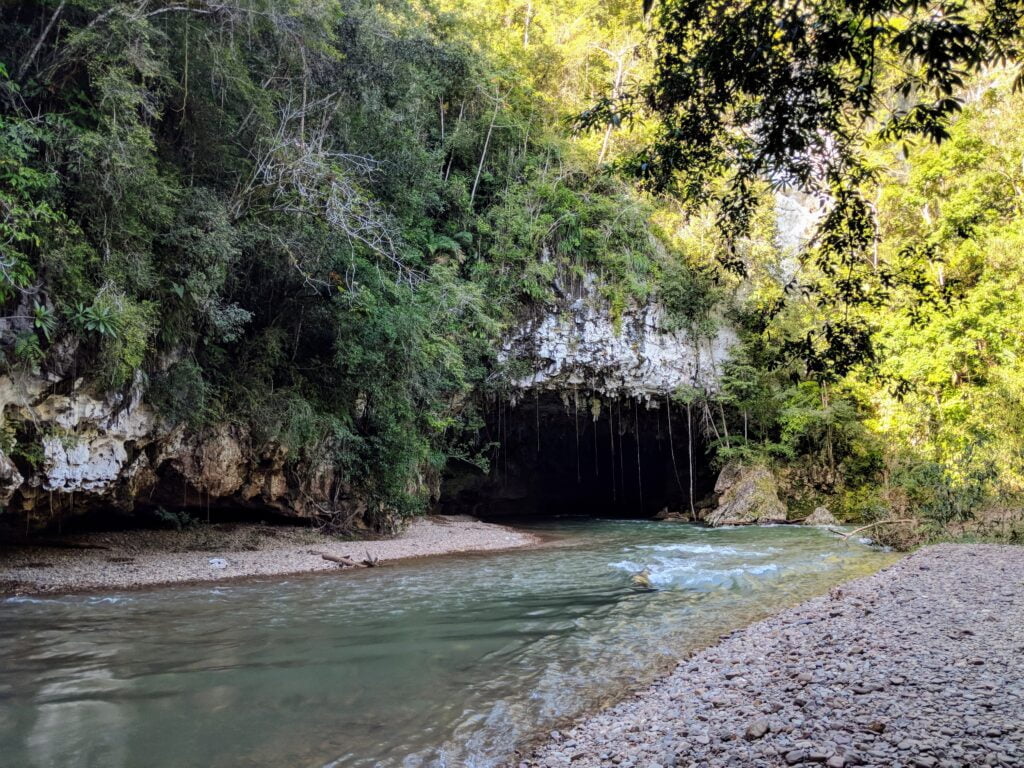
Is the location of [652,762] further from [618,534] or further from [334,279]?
[618,534]

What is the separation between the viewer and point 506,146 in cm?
2020

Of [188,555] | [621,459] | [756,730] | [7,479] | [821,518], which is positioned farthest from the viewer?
[621,459]

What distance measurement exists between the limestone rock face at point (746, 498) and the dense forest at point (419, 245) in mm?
917

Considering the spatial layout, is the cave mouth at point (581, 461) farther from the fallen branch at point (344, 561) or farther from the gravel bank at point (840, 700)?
the gravel bank at point (840, 700)

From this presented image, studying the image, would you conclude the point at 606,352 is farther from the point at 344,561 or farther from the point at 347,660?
the point at 347,660

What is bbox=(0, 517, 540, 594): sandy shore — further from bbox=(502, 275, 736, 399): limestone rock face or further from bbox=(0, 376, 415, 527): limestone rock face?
bbox=(502, 275, 736, 399): limestone rock face

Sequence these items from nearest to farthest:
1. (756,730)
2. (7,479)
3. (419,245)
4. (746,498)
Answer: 1. (756,730)
2. (7,479)
3. (419,245)
4. (746,498)

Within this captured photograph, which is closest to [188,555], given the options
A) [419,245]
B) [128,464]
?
[128,464]

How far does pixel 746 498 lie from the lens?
66.0ft

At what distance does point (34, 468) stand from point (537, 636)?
711 cm

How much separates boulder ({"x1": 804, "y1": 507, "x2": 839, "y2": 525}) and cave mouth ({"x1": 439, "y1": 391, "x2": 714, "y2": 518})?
13.9 ft

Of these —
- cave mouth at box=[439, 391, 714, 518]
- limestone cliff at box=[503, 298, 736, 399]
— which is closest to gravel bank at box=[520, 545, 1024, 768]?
limestone cliff at box=[503, 298, 736, 399]

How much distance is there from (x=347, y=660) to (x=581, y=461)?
2220 cm

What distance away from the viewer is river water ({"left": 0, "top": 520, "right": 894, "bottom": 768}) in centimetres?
388
